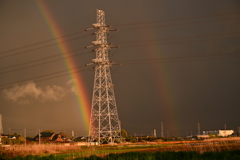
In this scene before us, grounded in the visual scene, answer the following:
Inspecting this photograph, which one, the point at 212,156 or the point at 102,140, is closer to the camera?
the point at 212,156

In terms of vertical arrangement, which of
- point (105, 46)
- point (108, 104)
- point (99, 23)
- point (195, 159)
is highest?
point (99, 23)

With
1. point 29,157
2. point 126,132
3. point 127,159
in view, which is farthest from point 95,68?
point 126,132

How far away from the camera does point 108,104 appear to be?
72.7 m

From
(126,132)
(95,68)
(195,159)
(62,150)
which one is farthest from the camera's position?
(126,132)

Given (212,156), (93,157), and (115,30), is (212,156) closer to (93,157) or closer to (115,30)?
(93,157)

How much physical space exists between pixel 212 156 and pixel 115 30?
138ft

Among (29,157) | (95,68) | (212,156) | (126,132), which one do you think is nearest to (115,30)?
(95,68)

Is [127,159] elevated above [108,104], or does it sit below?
below

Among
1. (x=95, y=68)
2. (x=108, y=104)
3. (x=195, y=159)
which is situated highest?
(x=95, y=68)

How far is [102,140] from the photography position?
80.1 m

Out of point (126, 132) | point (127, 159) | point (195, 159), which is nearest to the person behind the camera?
point (195, 159)

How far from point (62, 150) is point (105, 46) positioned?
76.4 ft

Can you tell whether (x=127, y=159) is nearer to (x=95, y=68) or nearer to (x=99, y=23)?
(x=95, y=68)

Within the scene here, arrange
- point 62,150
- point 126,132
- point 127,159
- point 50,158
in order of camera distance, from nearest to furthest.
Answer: point 127,159 < point 50,158 < point 62,150 < point 126,132
